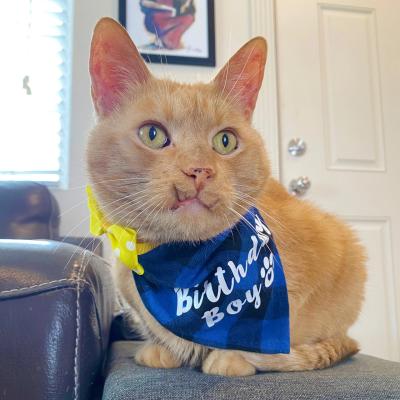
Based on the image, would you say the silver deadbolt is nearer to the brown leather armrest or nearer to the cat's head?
the cat's head

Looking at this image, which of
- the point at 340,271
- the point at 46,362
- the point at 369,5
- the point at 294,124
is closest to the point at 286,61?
the point at 294,124

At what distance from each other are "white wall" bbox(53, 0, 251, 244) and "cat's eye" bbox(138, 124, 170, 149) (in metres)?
0.94

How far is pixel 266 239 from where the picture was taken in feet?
2.61

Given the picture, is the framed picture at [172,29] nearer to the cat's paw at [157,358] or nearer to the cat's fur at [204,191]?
the cat's fur at [204,191]

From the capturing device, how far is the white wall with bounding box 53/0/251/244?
1.72 metres

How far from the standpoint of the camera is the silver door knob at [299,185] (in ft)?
6.28

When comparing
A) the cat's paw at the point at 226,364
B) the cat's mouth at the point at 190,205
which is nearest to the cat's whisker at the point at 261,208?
the cat's mouth at the point at 190,205

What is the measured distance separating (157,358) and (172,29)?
4.88ft

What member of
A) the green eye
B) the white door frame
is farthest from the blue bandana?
the white door frame

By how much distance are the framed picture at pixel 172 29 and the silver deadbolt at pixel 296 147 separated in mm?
477

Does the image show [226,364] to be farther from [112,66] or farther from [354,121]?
[354,121]

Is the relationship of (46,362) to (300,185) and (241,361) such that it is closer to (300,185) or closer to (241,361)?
(241,361)

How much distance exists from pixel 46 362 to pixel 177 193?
292 mm

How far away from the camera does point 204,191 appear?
690 mm
